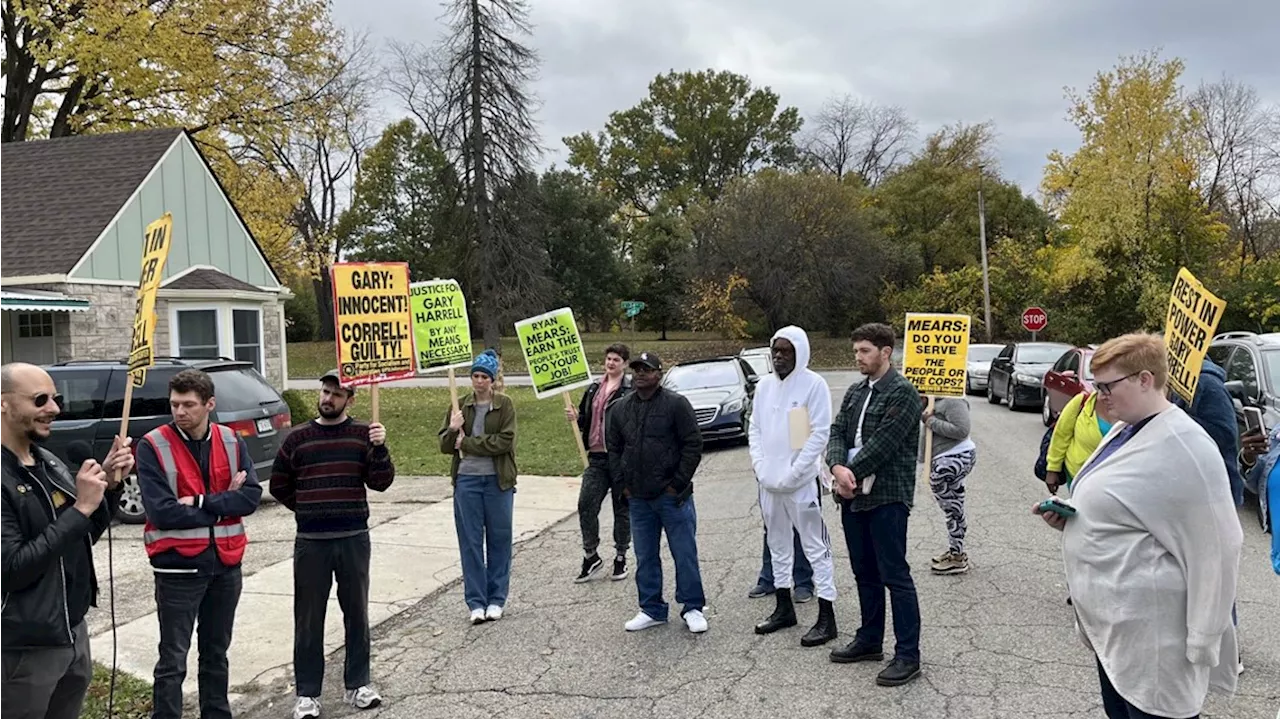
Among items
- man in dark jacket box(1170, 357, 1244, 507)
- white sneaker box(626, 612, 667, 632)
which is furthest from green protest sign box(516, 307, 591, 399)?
man in dark jacket box(1170, 357, 1244, 507)

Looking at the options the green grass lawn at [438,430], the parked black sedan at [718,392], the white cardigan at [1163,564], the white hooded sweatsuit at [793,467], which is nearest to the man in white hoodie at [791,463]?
the white hooded sweatsuit at [793,467]

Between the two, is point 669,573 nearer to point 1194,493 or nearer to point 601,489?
point 601,489

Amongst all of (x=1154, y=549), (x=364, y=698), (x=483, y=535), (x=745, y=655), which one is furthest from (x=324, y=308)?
(x=1154, y=549)

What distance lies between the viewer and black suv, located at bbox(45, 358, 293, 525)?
9789 mm

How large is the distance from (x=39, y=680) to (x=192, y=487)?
48.5 inches

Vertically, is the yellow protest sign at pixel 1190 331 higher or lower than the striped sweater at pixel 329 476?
higher

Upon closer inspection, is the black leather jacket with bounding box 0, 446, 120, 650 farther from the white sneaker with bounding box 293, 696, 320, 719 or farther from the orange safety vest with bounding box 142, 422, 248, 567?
the white sneaker with bounding box 293, 696, 320, 719

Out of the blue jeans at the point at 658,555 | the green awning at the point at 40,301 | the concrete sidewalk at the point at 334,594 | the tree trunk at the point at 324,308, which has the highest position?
the tree trunk at the point at 324,308

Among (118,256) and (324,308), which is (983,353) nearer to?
(118,256)

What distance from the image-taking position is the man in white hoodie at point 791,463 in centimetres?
541

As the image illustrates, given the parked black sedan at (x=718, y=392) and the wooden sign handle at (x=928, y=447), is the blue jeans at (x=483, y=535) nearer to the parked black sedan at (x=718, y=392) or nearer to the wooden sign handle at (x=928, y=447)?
the wooden sign handle at (x=928, y=447)

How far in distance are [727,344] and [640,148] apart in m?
27.2

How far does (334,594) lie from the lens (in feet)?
23.5

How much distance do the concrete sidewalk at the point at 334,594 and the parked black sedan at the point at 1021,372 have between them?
12.3 metres
